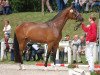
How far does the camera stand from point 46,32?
22.2m

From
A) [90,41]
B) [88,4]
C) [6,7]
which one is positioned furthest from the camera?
[6,7]

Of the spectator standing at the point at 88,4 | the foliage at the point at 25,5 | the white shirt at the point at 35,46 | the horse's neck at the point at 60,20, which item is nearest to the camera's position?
the horse's neck at the point at 60,20

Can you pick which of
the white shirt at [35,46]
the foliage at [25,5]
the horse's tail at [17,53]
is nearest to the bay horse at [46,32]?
the horse's tail at [17,53]

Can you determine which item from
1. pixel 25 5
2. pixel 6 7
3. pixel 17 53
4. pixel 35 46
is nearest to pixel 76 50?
pixel 35 46

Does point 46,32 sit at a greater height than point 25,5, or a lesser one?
greater

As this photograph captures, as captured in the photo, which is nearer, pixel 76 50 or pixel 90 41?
pixel 90 41

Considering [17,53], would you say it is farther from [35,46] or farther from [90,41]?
[90,41]

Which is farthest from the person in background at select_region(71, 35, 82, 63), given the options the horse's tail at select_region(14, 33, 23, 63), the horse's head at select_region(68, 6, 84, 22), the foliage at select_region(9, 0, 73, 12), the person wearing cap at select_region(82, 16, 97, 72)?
the foliage at select_region(9, 0, 73, 12)

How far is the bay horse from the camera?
21750mm

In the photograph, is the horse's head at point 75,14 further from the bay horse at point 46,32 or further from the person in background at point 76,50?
the person in background at point 76,50

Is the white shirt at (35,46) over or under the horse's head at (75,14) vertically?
under

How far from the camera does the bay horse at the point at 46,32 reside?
21.8 meters

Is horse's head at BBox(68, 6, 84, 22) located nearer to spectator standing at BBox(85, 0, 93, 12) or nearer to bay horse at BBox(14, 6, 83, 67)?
bay horse at BBox(14, 6, 83, 67)

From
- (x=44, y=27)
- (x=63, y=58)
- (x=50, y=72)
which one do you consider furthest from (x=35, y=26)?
(x=50, y=72)
